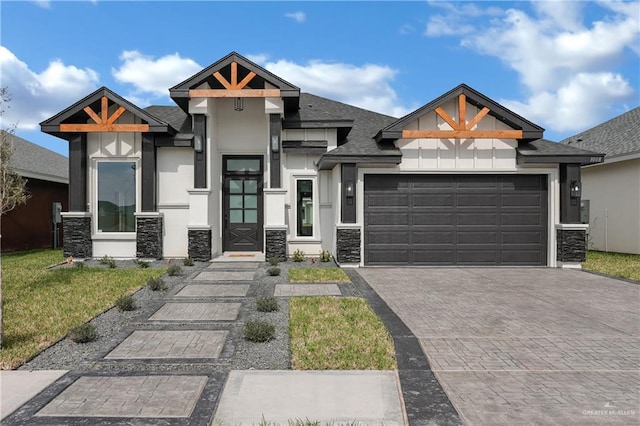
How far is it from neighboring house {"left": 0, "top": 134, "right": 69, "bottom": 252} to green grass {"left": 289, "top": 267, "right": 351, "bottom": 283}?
12016 mm

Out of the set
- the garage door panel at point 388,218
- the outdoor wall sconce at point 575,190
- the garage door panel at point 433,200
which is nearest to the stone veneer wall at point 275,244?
the garage door panel at point 388,218

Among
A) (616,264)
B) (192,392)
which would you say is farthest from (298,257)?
(616,264)

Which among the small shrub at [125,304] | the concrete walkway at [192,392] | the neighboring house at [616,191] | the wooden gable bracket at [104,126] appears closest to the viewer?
the concrete walkway at [192,392]

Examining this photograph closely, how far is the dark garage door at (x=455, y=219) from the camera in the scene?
1169 centimetres

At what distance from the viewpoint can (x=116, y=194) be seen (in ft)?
42.3

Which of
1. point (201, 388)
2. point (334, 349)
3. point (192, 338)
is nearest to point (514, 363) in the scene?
point (334, 349)

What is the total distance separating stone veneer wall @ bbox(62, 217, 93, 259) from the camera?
12.6m

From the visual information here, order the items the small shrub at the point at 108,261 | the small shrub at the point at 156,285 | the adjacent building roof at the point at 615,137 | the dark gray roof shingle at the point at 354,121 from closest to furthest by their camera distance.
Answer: the small shrub at the point at 156,285, the small shrub at the point at 108,261, the dark gray roof shingle at the point at 354,121, the adjacent building roof at the point at 615,137

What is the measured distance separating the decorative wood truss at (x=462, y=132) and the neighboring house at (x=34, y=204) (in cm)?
1450

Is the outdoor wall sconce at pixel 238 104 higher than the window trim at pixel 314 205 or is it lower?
higher

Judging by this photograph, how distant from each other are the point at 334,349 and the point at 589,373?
275cm

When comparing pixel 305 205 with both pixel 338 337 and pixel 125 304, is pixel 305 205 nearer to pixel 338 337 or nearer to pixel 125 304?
pixel 125 304

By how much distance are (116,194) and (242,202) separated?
394 cm

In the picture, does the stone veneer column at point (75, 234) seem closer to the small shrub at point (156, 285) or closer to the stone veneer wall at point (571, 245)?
the small shrub at point (156, 285)
